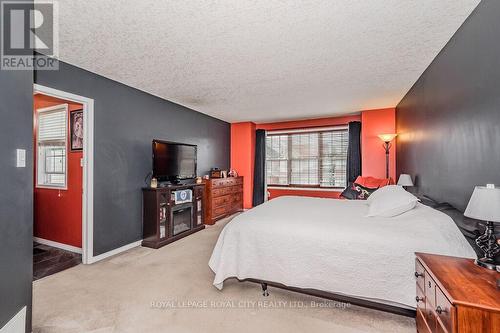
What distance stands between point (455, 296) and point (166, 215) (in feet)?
11.7

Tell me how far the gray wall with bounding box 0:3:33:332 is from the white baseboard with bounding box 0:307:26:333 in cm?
3

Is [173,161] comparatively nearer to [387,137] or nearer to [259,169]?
[259,169]

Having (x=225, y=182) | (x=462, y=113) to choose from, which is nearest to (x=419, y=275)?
(x=462, y=113)

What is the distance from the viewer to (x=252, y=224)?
2.27 m

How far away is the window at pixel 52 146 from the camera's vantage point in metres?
3.63

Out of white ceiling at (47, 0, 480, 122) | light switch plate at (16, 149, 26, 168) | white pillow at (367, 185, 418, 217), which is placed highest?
white ceiling at (47, 0, 480, 122)

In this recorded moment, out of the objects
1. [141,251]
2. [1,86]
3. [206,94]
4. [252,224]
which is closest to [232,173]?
[206,94]

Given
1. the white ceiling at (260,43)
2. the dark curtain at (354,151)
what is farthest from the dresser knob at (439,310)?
the dark curtain at (354,151)

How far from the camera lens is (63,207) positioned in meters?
3.52

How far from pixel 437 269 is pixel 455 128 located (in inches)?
58.4

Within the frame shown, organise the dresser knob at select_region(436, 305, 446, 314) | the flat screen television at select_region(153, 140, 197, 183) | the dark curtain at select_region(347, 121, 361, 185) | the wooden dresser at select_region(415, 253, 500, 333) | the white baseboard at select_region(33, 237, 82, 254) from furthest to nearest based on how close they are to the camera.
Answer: the dark curtain at select_region(347, 121, 361, 185) → the flat screen television at select_region(153, 140, 197, 183) → the white baseboard at select_region(33, 237, 82, 254) → the dresser knob at select_region(436, 305, 446, 314) → the wooden dresser at select_region(415, 253, 500, 333)

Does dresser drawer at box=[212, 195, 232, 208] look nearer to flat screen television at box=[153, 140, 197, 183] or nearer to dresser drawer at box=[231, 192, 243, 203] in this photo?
dresser drawer at box=[231, 192, 243, 203]

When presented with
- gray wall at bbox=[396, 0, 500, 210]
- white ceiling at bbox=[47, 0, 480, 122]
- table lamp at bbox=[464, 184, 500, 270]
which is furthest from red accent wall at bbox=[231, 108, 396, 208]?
table lamp at bbox=[464, 184, 500, 270]

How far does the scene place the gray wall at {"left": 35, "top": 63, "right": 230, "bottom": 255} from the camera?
119 inches
